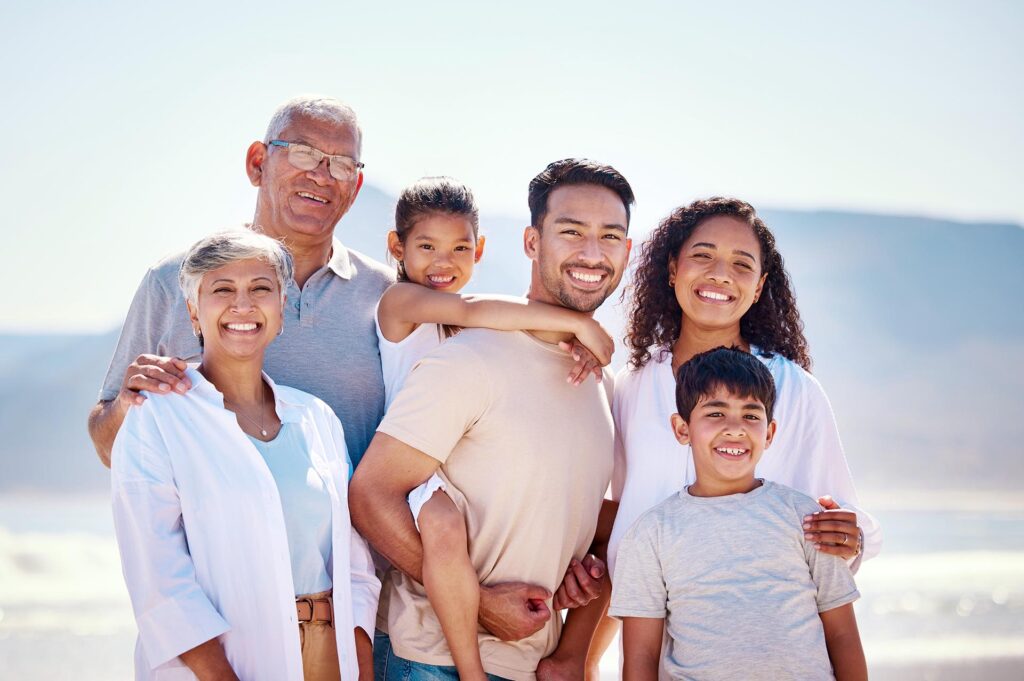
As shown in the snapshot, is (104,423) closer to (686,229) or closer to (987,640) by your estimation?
(686,229)

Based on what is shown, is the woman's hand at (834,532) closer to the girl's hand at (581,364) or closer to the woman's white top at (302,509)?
the girl's hand at (581,364)

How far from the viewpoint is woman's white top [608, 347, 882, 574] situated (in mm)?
3184

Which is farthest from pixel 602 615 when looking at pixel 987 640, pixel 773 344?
pixel 987 640

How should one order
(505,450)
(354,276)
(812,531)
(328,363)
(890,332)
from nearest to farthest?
1. (812,531)
2. (505,450)
3. (328,363)
4. (354,276)
5. (890,332)

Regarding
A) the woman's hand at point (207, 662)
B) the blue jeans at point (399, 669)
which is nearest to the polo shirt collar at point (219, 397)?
the woman's hand at point (207, 662)

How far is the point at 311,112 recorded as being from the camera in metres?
3.97

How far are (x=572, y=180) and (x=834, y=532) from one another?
1.46 metres

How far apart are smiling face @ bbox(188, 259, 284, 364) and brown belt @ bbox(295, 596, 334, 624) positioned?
0.74m

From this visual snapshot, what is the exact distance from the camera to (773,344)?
3.62 metres

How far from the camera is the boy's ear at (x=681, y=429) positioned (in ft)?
10.1

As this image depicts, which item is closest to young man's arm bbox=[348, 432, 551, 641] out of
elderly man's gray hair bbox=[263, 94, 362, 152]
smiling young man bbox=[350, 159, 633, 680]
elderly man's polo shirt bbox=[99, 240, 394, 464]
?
smiling young man bbox=[350, 159, 633, 680]

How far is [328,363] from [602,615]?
133 centimetres

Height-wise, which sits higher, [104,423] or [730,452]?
[104,423]

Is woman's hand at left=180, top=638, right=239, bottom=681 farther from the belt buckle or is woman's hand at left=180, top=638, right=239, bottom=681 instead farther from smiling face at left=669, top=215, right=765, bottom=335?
smiling face at left=669, top=215, right=765, bottom=335
